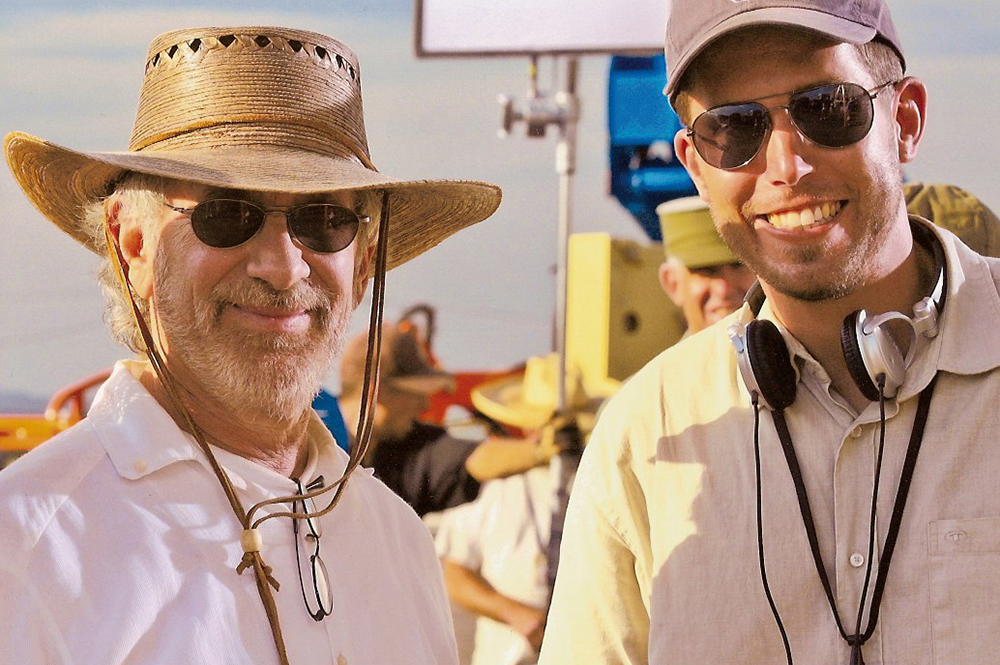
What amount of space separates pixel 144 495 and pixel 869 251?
1.30 meters

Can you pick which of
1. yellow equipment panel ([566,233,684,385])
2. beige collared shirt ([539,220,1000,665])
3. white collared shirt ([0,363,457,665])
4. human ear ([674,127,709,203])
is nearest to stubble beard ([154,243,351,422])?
white collared shirt ([0,363,457,665])

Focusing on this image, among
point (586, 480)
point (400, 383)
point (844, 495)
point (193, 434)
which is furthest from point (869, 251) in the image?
point (400, 383)

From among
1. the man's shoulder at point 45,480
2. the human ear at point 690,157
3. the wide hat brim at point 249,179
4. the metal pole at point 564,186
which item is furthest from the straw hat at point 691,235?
the man's shoulder at point 45,480

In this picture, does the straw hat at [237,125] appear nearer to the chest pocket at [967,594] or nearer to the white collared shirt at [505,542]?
the chest pocket at [967,594]

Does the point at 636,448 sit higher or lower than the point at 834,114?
lower

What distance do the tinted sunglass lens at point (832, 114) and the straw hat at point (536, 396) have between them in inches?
85.1

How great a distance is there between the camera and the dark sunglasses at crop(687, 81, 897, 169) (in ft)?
7.23

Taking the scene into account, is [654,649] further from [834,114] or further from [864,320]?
[834,114]

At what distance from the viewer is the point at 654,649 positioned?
229 cm

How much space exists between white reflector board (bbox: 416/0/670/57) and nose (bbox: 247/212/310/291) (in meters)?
1.91

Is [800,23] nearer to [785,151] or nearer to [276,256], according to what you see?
[785,151]

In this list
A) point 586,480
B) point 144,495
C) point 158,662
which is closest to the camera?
point 158,662

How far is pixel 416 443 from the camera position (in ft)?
14.8

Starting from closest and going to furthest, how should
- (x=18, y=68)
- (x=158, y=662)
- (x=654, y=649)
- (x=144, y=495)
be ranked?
(x=158, y=662) → (x=144, y=495) → (x=654, y=649) → (x=18, y=68)
